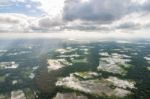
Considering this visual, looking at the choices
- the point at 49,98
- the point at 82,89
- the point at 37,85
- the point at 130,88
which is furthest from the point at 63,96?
the point at 130,88

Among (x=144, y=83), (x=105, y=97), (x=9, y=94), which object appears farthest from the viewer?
(x=144, y=83)

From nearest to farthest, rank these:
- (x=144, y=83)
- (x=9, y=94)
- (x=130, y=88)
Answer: (x=9, y=94) < (x=130, y=88) < (x=144, y=83)

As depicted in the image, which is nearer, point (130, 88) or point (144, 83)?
point (130, 88)

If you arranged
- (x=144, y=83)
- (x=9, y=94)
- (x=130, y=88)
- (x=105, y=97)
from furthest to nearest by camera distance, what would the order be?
(x=144, y=83), (x=130, y=88), (x=9, y=94), (x=105, y=97)

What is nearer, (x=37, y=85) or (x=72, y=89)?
(x=72, y=89)

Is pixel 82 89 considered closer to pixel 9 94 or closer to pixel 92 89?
pixel 92 89

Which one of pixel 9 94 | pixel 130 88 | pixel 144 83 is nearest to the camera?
pixel 9 94

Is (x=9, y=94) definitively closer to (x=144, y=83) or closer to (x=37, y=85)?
(x=37, y=85)

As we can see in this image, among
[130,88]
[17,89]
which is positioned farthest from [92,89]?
[17,89]
